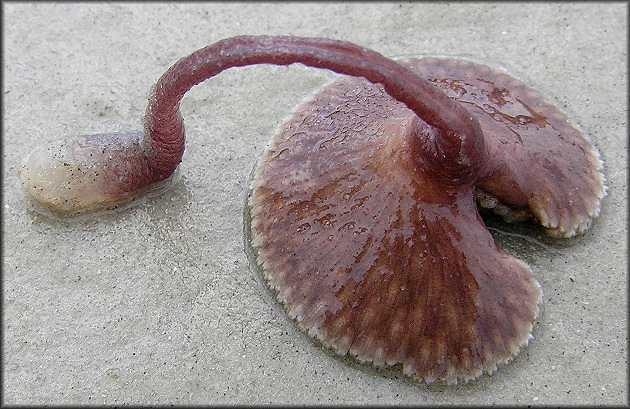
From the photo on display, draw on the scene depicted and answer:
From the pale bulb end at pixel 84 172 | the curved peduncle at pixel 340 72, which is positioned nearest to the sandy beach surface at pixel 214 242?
the pale bulb end at pixel 84 172

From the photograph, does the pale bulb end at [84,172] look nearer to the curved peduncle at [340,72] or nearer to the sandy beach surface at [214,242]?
the sandy beach surface at [214,242]

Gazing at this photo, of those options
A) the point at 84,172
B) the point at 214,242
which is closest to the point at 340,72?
the point at 214,242

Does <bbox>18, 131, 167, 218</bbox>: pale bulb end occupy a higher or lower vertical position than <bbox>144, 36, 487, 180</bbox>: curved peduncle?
lower

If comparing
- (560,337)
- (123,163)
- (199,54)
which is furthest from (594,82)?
(123,163)

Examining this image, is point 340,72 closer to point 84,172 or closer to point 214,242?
point 214,242

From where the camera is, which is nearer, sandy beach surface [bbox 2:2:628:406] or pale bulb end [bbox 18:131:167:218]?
sandy beach surface [bbox 2:2:628:406]

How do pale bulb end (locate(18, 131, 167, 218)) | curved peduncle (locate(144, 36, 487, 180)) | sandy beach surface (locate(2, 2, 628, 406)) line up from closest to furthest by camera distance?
1. curved peduncle (locate(144, 36, 487, 180))
2. sandy beach surface (locate(2, 2, 628, 406))
3. pale bulb end (locate(18, 131, 167, 218))

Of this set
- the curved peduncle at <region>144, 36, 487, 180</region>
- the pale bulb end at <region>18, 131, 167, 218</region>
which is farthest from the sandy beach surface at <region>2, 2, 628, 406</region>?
the curved peduncle at <region>144, 36, 487, 180</region>

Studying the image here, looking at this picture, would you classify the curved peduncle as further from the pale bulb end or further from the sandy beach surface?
the sandy beach surface

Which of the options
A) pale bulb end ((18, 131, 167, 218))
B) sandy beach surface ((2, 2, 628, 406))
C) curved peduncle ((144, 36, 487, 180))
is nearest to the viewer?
curved peduncle ((144, 36, 487, 180))

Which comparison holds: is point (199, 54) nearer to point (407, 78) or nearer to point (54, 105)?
point (407, 78)
